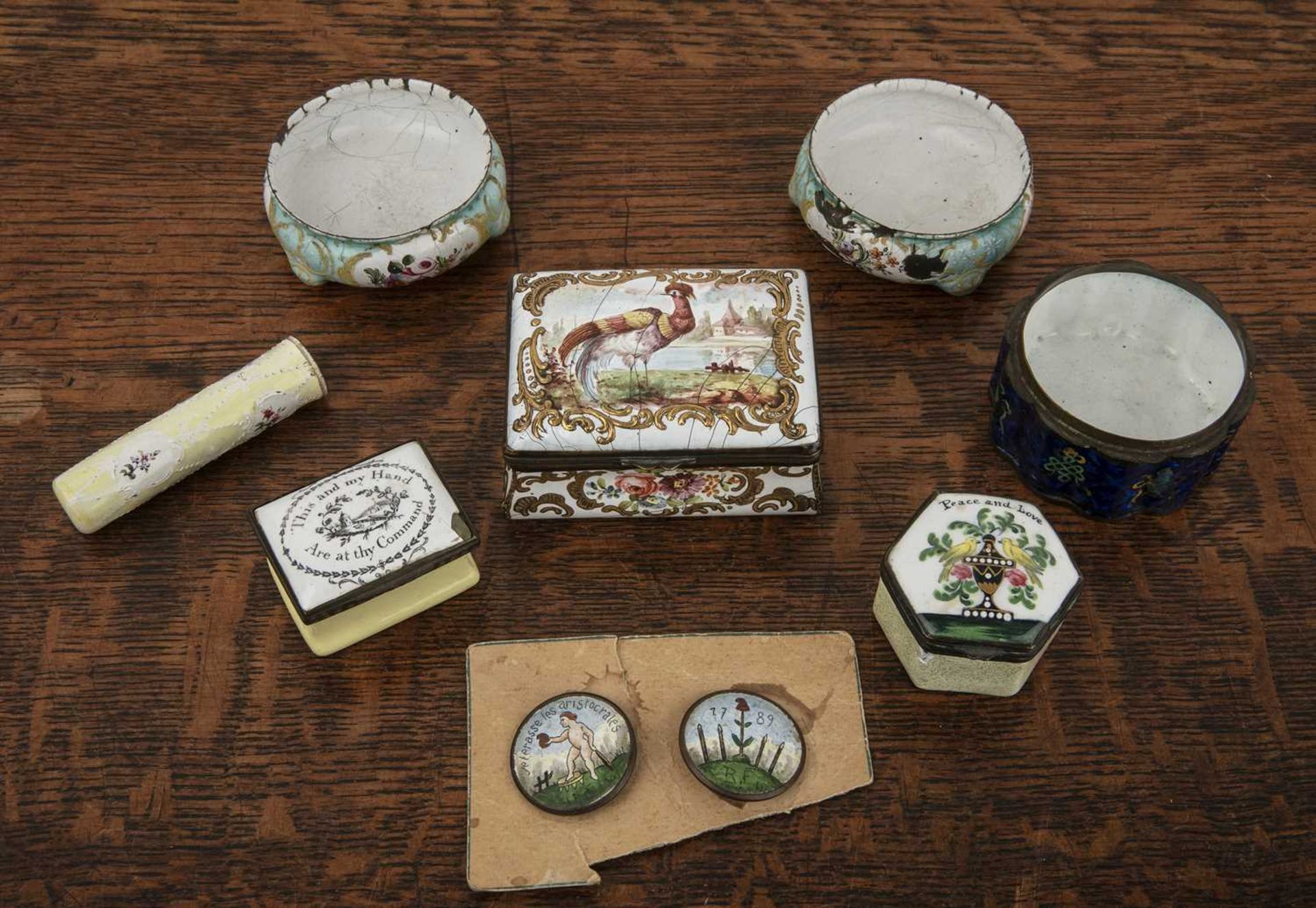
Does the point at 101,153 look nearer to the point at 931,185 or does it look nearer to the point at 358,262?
the point at 358,262

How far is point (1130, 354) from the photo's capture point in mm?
1676

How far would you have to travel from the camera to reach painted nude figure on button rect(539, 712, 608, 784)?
1.42 metres

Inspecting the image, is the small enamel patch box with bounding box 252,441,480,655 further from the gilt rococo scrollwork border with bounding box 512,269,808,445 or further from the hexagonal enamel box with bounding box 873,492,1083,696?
the hexagonal enamel box with bounding box 873,492,1083,696

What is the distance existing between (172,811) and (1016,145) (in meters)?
1.30

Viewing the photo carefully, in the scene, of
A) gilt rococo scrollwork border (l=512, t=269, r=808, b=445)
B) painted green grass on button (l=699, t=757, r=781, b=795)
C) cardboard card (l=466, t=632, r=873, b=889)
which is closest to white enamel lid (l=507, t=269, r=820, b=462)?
gilt rococo scrollwork border (l=512, t=269, r=808, b=445)

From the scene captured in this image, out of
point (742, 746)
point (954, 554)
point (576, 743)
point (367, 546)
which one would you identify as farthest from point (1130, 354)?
point (367, 546)

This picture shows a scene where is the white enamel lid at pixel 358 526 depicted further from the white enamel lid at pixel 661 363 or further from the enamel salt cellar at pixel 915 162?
the enamel salt cellar at pixel 915 162

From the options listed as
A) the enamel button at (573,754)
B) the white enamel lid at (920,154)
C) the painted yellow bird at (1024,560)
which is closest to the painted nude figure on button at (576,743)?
the enamel button at (573,754)

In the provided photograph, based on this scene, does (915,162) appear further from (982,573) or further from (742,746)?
(742,746)

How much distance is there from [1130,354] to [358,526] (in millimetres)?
948

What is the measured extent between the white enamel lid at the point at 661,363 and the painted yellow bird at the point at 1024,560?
9.2 inches

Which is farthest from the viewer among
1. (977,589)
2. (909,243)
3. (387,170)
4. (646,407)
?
(387,170)

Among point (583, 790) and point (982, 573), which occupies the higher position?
point (982, 573)

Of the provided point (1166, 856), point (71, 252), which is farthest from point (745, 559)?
point (71, 252)
